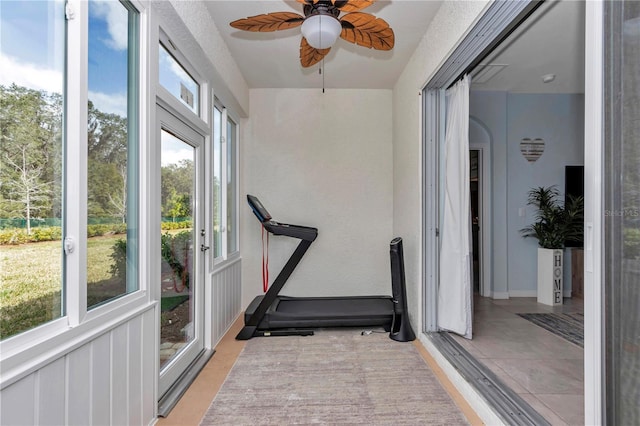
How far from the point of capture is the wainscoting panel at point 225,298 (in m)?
3.04

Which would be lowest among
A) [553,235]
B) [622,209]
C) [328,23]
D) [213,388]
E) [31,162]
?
[213,388]

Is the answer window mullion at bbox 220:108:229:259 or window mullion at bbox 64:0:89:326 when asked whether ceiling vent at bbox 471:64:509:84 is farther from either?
window mullion at bbox 64:0:89:326

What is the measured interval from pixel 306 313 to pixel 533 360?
6.41 feet

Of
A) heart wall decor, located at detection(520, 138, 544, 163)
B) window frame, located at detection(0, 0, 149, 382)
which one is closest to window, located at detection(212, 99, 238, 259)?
window frame, located at detection(0, 0, 149, 382)

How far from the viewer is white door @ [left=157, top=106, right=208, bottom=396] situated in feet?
7.25

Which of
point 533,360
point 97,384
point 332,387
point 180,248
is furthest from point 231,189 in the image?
point 533,360

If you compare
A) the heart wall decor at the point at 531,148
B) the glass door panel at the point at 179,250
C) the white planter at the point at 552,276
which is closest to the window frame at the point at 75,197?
the glass door panel at the point at 179,250

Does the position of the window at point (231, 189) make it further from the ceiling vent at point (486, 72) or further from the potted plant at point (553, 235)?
the potted plant at point (553, 235)

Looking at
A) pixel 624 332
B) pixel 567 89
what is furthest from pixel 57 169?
pixel 567 89

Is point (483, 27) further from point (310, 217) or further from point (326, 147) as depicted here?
point (310, 217)

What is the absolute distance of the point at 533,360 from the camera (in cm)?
249

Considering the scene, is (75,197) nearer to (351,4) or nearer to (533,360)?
(351,4)

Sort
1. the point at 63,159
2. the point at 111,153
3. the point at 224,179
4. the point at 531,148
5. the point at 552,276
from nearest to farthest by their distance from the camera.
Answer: the point at 63,159 < the point at 111,153 < the point at 224,179 < the point at 552,276 < the point at 531,148

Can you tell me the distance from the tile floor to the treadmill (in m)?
0.60
